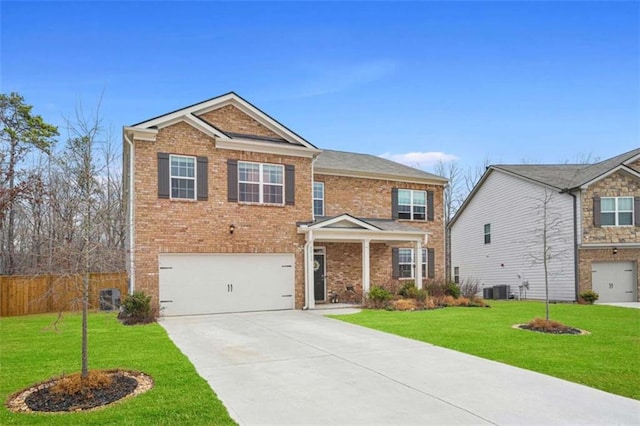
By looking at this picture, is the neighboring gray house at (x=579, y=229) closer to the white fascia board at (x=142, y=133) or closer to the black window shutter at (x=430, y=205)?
the black window shutter at (x=430, y=205)

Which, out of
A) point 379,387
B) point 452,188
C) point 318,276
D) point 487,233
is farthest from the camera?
point 452,188

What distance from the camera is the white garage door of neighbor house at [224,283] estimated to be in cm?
1434

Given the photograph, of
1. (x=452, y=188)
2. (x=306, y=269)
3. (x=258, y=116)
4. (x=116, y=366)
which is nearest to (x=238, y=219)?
(x=306, y=269)

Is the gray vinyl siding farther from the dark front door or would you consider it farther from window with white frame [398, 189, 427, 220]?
the dark front door

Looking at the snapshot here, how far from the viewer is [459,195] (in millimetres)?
40594

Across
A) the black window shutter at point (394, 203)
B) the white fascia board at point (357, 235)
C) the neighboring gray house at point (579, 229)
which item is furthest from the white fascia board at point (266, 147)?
the neighboring gray house at point (579, 229)

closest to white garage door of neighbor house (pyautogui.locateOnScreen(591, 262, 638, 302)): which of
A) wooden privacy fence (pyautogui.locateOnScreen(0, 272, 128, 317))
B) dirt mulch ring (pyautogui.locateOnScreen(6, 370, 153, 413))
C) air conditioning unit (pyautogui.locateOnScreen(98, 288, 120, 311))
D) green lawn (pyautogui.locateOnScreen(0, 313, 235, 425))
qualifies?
green lawn (pyautogui.locateOnScreen(0, 313, 235, 425))

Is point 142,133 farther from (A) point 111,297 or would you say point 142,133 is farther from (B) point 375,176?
(B) point 375,176

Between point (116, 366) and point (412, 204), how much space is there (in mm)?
15869

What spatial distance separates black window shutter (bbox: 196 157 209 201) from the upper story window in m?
5.15

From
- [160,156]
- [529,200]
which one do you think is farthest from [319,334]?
[529,200]

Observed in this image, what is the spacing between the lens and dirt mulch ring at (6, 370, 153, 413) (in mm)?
5304

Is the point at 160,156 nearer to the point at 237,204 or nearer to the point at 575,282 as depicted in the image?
the point at 237,204

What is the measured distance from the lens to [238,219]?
15.3 metres
